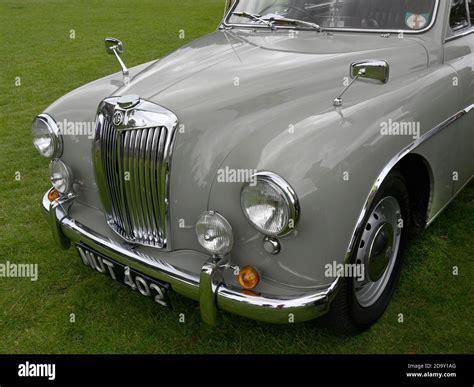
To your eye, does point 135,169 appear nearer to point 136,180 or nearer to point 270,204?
point 136,180

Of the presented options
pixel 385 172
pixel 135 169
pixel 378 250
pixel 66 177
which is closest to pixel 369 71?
pixel 385 172

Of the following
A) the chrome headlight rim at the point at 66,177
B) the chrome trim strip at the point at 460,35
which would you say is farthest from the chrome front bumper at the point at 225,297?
the chrome trim strip at the point at 460,35

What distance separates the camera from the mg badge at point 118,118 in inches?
96.7

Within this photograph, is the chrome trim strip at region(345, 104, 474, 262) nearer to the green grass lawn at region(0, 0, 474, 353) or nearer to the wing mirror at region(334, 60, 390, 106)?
the wing mirror at region(334, 60, 390, 106)

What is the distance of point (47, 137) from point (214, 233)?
1327 mm

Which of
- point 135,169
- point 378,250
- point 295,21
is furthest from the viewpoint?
point 295,21

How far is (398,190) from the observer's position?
8.49ft

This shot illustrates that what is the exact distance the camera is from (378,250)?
2.57m

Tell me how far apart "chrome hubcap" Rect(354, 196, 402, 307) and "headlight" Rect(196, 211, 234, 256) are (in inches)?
26.0

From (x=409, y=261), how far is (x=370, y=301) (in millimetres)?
703

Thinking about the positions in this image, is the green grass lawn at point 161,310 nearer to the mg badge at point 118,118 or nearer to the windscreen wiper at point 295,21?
the mg badge at point 118,118

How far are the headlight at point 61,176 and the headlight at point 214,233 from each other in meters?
1.02
